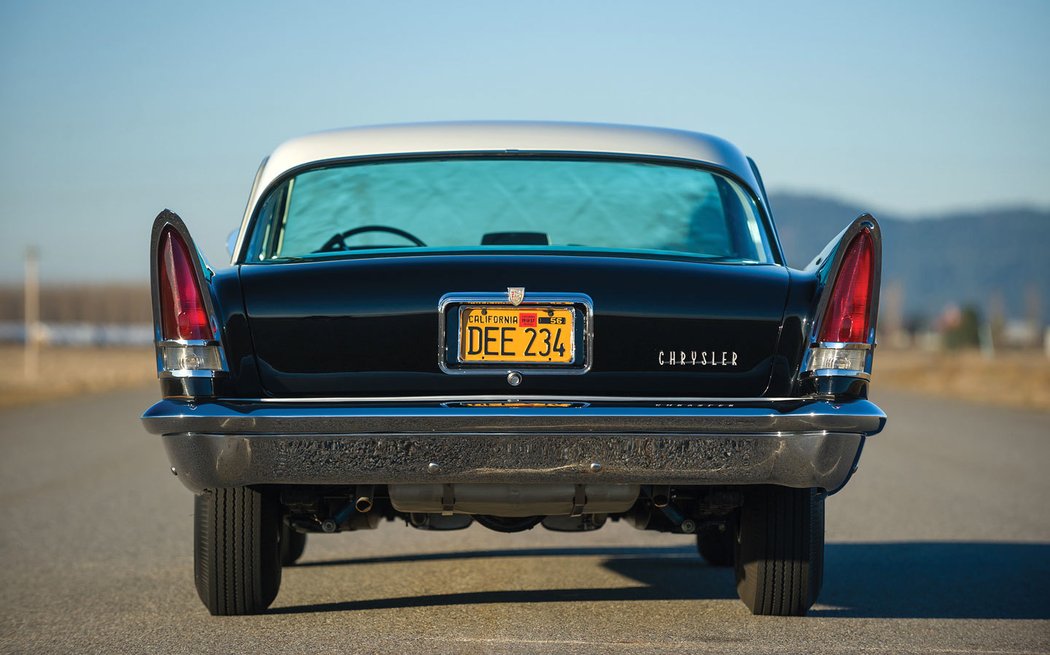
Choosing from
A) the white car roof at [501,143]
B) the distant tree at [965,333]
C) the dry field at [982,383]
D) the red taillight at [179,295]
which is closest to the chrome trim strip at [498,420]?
the red taillight at [179,295]

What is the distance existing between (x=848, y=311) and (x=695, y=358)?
512 millimetres

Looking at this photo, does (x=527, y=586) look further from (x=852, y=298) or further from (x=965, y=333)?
(x=965, y=333)

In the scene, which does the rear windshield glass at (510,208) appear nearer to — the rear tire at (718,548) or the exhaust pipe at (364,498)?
the exhaust pipe at (364,498)

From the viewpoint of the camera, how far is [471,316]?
14.5 ft

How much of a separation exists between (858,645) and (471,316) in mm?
1634

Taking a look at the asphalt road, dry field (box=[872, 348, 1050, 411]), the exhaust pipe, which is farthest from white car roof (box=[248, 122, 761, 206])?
dry field (box=[872, 348, 1050, 411])

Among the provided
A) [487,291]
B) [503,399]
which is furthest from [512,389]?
[487,291]

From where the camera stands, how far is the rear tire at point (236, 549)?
15.6ft

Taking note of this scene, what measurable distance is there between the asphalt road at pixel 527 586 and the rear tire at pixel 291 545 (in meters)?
0.07

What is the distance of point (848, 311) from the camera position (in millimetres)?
4484

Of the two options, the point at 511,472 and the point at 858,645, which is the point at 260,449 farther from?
the point at 858,645

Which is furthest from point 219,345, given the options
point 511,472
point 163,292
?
point 511,472

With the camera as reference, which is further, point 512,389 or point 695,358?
point 695,358

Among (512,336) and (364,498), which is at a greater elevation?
(512,336)
